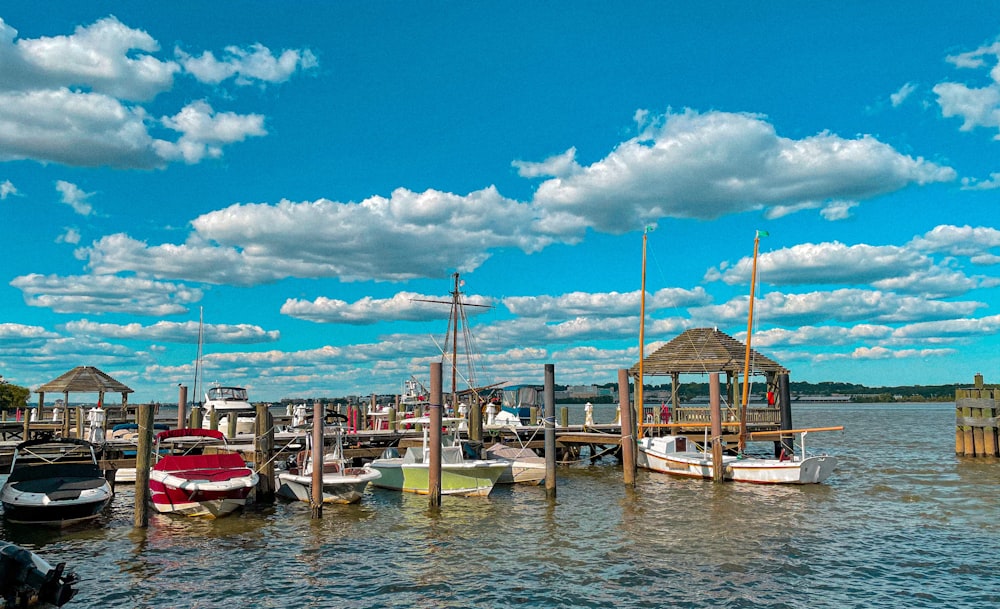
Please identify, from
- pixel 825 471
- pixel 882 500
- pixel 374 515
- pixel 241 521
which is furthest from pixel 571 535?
pixel 825 471

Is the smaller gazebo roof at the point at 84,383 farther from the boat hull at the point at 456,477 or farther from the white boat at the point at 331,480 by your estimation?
the boat hull at the point at 456,477

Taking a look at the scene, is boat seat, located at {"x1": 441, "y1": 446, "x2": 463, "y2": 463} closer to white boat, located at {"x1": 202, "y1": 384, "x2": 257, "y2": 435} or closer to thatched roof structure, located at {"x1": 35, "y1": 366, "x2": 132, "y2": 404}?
white boat, located at {"x1": 202, "y1": 384, "x2": 257, "y2": 435}

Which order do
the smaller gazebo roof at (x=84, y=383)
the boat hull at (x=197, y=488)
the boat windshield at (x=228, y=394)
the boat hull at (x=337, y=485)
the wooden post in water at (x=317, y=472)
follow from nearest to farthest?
the boat hull at (x=197, y=488), the wooden post in water at (x=317, y=472), the boat hull at (x=337, y=485), the smaller gazebo roof at (x=84, y=383), the boat windshield at (x=228, y=394)

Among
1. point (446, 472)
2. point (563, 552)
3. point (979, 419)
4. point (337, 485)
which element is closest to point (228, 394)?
point (337, 485)

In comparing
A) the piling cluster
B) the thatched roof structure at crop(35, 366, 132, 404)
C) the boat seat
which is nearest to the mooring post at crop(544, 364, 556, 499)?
the boat seat

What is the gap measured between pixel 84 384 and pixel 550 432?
33700 mm

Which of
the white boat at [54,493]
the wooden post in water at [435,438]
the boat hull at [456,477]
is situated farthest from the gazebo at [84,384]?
the wooden post in water at [435,438]

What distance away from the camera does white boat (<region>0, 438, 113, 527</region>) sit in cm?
1964

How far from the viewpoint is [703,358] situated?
39.8 m

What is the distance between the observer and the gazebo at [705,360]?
39156 mm

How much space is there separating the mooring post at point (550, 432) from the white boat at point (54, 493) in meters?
13.5

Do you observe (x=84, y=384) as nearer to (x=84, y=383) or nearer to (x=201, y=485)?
(x=84, y=383)

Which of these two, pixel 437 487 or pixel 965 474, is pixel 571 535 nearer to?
pixel 437 487

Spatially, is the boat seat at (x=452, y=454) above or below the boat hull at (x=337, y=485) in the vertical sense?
above
